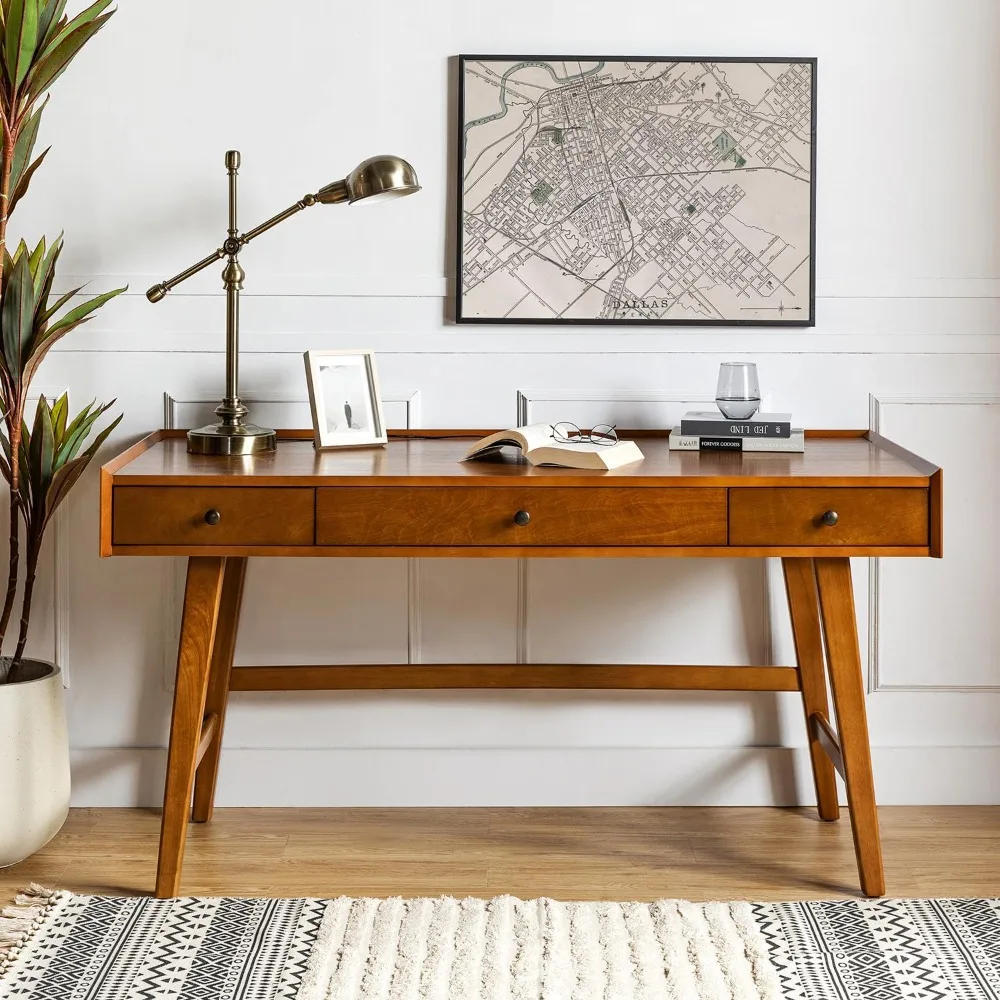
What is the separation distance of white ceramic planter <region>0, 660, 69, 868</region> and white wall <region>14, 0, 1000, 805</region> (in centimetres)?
31

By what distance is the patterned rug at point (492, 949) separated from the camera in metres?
1.86

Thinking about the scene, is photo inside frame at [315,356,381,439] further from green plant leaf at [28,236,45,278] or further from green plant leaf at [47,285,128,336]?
green plant leaf at [28,236,45,278]

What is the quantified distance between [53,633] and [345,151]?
1.25m

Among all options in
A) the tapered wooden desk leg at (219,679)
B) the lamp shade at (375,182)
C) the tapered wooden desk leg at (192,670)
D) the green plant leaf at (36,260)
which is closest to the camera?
the tapered wooden desk leg at (192,670)

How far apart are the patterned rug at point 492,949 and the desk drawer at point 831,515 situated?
0.68 m

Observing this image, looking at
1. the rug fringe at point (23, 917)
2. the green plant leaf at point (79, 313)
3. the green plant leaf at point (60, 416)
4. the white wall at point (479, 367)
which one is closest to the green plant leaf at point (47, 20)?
the white wall at point (479, 367)

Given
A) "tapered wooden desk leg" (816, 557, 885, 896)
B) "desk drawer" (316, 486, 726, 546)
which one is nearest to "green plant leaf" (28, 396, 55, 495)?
"desk drawer" (316, 486, 726, 546)

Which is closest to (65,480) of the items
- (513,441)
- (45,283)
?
(45,283)

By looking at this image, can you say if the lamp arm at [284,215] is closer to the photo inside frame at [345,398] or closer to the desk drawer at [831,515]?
the photo inside frame at [345,398]

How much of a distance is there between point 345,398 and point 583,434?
1.59 ft

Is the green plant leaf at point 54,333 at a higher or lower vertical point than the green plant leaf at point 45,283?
lower

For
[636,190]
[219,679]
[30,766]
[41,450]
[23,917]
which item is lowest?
[23,917]

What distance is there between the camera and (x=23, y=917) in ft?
6.84

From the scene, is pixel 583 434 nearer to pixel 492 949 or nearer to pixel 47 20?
pixel 492 949
